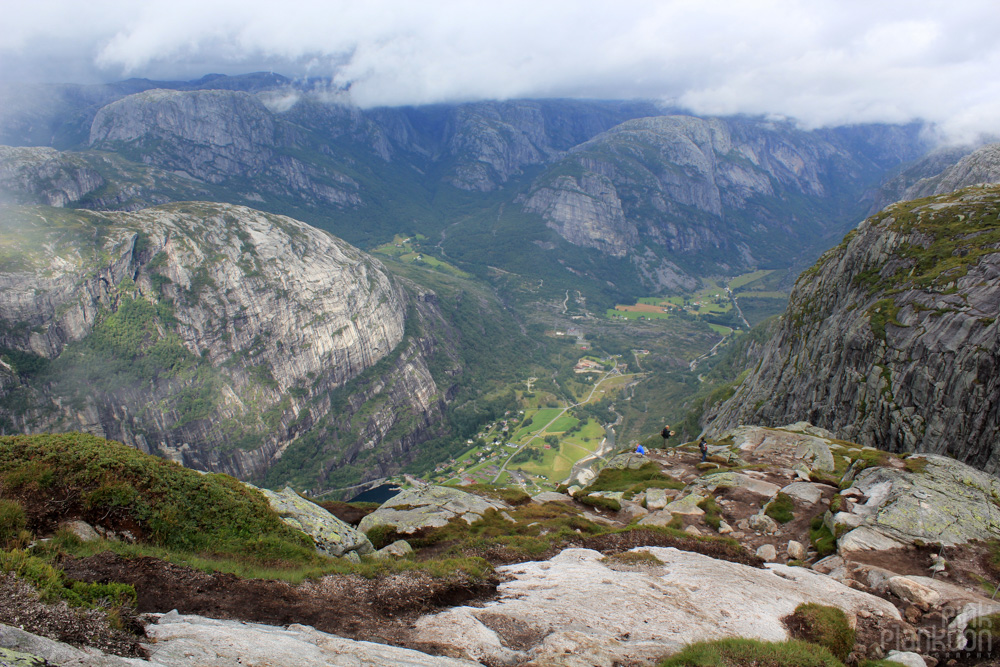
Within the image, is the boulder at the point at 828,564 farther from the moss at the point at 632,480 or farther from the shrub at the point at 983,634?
the moss at the point at 632,480

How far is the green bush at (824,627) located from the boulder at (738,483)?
1938cm

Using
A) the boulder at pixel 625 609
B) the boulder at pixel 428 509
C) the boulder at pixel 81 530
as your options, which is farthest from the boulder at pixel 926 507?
the boulder at pixel 81 530

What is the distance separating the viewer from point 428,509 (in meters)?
34.2

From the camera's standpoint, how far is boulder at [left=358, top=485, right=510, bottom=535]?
102 feet

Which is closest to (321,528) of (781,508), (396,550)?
(396,550)

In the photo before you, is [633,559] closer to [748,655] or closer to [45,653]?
[748,655]

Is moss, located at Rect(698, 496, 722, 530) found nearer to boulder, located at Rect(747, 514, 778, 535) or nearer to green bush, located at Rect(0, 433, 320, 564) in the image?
boulder, located at Rect(747, 514, 778, 535)

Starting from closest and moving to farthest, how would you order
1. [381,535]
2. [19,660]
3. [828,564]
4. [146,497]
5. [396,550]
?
[19,660] < [146,497] < [828,564] < [396,550] < [381,535]

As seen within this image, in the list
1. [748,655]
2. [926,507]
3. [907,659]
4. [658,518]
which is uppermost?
[748,655]

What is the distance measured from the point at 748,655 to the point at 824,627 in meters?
5.15

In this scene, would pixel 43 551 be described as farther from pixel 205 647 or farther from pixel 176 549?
pixel 205 647

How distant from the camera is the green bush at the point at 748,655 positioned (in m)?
13.3

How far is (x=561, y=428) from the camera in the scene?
192 m

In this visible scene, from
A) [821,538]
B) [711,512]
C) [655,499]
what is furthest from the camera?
[655,499]
